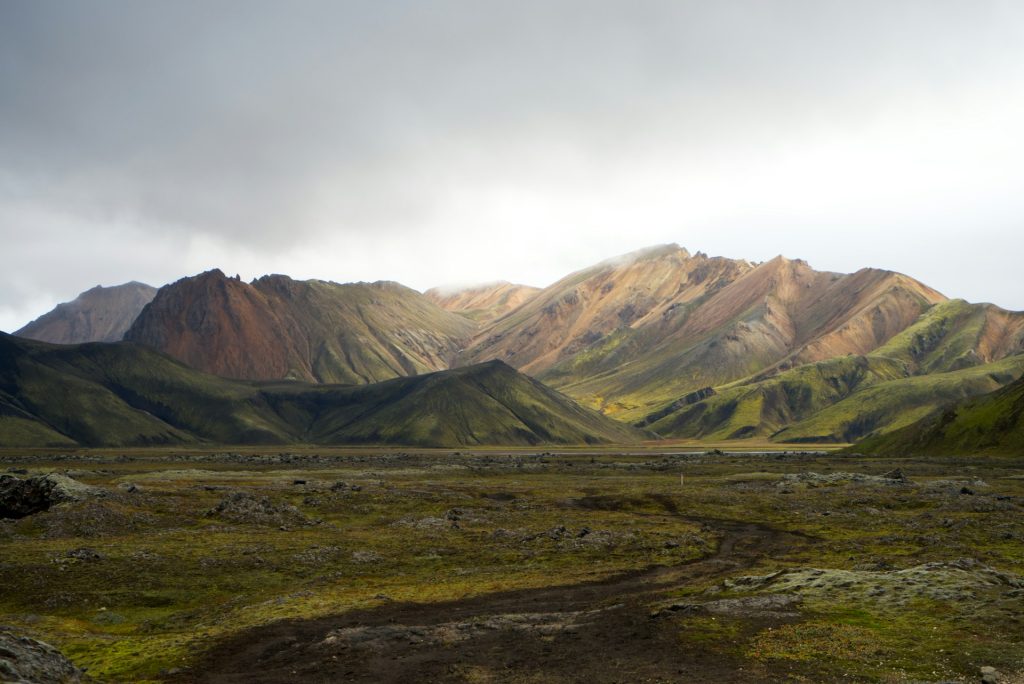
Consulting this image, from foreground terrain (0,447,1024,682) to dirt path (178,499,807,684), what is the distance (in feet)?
0.55

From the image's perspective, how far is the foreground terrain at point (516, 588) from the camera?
3066 cm

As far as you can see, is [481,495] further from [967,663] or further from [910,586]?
Result: [967,663]

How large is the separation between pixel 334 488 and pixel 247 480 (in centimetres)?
3536

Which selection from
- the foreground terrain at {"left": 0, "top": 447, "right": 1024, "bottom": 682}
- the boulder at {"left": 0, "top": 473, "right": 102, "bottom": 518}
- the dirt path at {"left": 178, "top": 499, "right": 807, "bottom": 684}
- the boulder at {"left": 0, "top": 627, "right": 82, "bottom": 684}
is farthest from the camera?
the boulder at {"left": 0, "top": 473, "right": 102, "bottom": 518}

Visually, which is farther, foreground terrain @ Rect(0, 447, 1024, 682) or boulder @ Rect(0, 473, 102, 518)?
boulder @ Rect(0, 473, 102, 518)

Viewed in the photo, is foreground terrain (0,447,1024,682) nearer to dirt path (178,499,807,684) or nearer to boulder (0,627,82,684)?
dirt path (178,499,807,684)

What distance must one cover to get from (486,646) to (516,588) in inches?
591

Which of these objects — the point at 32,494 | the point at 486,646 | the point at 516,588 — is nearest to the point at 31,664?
the point at 486,646

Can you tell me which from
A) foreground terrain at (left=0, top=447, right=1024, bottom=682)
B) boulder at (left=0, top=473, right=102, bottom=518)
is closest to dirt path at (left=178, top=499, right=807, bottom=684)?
foreground terrain at (left=0, top=447, right=1024, bottom=682)

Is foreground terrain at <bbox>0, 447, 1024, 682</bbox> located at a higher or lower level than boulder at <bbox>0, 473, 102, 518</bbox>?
lower

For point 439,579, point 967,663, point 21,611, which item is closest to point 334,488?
point 439,579

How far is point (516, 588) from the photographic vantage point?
49031mm

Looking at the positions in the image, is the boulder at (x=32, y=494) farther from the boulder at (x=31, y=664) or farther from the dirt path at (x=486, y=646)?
the boulder at (x=31, y=664)

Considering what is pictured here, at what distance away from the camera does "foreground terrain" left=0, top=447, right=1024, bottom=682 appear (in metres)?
30.7
